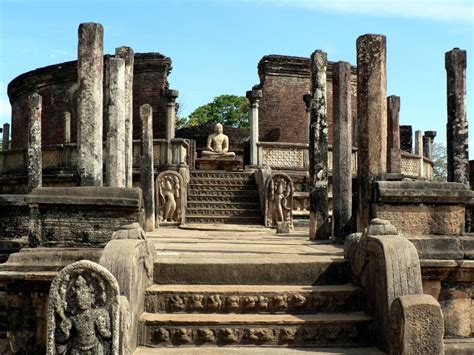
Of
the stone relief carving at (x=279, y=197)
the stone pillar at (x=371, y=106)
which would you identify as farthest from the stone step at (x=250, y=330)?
the stone relief carving at (x=279, y=197)

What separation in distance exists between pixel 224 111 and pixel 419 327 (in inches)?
1617

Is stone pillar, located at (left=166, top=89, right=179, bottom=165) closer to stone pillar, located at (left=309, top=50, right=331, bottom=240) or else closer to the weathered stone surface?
stone pillar, located at (left=309, top=50, right=331, bottom=240)

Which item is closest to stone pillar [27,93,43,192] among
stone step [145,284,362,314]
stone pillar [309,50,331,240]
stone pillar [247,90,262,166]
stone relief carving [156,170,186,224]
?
stone relief carving [156,170,186,224]

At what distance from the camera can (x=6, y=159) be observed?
69.6 feet

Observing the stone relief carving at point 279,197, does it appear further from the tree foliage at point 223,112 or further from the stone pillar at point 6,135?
the tree foliage at point 223,112

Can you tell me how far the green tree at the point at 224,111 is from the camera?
44.0 meters

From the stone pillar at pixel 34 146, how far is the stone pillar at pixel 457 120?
9.30 m

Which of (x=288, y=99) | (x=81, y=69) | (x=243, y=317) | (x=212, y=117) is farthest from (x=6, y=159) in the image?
(x=212, y=117)

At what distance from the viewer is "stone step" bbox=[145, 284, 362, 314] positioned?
5082 mm

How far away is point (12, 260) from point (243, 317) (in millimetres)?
2211

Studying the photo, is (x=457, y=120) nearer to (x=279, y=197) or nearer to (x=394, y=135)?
(x=279, y=197)

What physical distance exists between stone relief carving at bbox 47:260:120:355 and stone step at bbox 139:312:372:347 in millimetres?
680

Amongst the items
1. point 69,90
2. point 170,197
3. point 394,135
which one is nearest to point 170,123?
point 394,135

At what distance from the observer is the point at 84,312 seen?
4.20 meters
